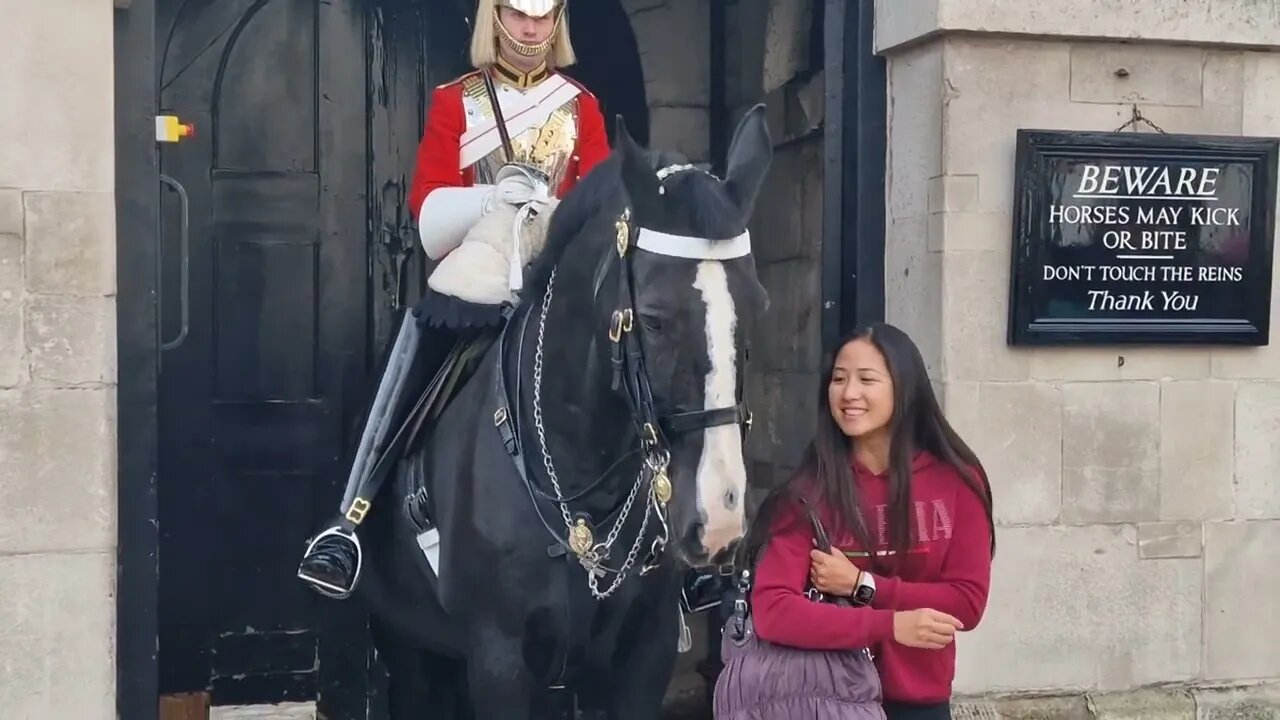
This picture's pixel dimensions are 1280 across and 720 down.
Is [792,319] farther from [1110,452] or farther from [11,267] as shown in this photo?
[11,267]

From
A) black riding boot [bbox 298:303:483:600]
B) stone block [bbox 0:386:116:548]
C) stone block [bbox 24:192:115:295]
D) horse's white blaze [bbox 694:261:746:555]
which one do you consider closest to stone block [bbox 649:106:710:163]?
black riding boot [bbox 298:303:483:600]

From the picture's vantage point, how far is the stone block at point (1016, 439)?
468 centimetres

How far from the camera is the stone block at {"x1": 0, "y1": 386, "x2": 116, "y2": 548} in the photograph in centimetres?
387

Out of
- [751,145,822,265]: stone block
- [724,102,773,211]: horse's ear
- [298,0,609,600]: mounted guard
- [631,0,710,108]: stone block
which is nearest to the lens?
[724,102,773,211]: horse's ear

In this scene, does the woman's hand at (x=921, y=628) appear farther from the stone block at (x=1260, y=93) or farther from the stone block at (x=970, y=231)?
the stone block at (x=1260, y=93)

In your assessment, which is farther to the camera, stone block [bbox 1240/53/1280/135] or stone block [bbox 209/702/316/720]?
stone block [bbox 209/702/316/720]

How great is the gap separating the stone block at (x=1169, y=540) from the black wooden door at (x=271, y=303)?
2.92 metres

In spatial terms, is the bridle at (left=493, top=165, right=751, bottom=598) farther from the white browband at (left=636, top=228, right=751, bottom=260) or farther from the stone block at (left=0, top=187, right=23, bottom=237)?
the stone block at (left=0, top=187, right=23, bottom=237)

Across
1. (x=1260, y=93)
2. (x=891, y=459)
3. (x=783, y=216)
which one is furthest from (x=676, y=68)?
(x=891, y=459)

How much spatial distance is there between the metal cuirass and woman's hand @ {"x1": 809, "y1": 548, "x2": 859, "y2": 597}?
1922 mm

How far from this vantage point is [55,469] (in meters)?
3.89

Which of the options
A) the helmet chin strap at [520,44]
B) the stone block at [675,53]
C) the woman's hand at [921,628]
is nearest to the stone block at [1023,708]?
the woman's hand at [921,628]

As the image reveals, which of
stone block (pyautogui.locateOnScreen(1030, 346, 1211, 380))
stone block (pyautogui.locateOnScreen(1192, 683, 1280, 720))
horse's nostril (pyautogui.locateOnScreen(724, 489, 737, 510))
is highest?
stone block (pyautogui.locateOnScreen(1030, 346, 1211, 380))

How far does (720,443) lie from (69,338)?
1.89 m
